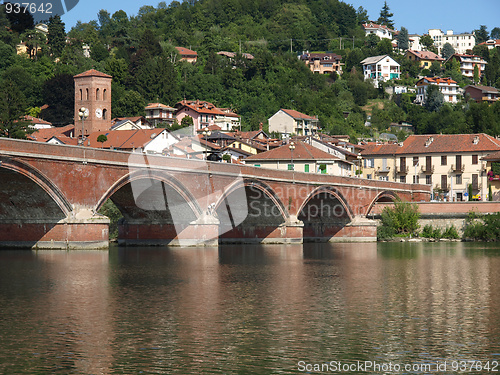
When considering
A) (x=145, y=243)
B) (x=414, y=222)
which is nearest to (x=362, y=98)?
(x=414, y=222)

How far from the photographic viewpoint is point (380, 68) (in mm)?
173875

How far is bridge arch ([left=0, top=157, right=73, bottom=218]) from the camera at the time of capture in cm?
4200

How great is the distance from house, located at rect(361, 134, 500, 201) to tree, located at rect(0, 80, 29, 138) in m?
42.5

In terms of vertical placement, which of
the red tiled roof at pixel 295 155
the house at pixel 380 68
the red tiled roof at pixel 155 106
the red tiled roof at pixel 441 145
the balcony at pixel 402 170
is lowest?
the balcony at pixel 402 170

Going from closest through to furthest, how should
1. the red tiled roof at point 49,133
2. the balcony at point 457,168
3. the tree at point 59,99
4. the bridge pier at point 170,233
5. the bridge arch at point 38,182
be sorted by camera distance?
the bridge arch at point 38,182 < the bridge pier at point 170,233 < the balcony at point 457,168 < the red tiled roof at point 49,133 < the tree at point 59,99

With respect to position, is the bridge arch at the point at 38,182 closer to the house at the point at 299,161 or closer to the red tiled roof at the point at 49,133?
the house at the point at 299,161

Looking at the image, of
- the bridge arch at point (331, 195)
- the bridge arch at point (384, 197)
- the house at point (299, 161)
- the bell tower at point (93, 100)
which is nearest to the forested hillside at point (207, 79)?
the bell tower at point (93, 100)

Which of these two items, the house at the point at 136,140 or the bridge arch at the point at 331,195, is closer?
the bridge arch at the point at 331,195

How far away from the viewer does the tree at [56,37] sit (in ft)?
470

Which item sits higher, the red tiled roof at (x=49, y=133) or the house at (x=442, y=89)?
the house at (x=442, y=89)

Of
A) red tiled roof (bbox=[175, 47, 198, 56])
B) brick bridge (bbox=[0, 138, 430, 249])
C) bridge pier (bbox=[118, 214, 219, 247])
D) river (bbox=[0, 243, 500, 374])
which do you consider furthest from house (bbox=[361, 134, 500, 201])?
red tiled roof (bbox=[175, 47, 198, 56])

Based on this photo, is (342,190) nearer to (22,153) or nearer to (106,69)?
(22,153)

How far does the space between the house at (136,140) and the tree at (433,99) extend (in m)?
71.1

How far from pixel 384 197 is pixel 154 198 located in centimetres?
3412
